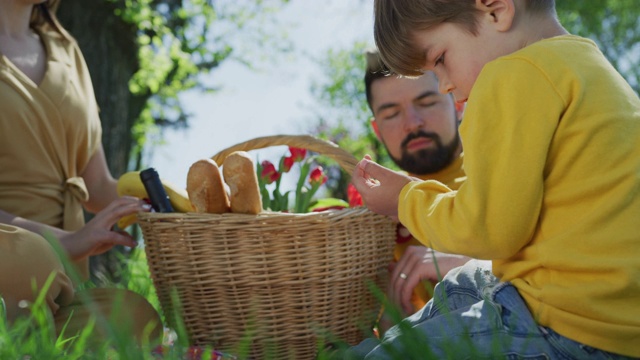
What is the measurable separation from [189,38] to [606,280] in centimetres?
645

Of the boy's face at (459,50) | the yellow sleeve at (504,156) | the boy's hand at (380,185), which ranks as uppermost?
the boy's face at (459,50)

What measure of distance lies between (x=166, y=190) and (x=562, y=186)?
141 cm

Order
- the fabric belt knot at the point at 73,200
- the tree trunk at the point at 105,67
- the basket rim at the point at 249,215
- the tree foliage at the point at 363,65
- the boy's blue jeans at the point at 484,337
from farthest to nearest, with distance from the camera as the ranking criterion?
the tree foliage at the point at 363,65 → the tree trunk at the point at 105,67 → the fabric belt knot at the point at 73,200 → the basket rim at the point at 249,215 → the boy's blue jeans at the point at 484,337

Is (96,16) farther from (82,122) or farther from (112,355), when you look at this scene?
(112,355)

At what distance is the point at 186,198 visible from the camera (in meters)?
2.54

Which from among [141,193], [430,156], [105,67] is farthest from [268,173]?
[105,67]

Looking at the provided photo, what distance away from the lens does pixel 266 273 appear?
2.30 meters

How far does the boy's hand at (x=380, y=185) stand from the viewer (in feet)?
6.44

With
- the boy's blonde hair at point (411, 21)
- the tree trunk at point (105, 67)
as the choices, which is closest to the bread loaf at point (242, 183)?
the boy's blonde hair at point (411, 21)

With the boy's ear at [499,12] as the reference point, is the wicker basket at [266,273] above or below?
below

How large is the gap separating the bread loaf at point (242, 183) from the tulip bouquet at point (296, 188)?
438 mm

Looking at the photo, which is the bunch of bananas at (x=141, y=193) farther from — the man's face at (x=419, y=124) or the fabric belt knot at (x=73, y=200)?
the man's face at (x=419, y=124)

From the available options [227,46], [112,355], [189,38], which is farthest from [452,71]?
[227,46]

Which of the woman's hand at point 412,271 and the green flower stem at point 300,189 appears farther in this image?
the green flower stem at point 300,189
